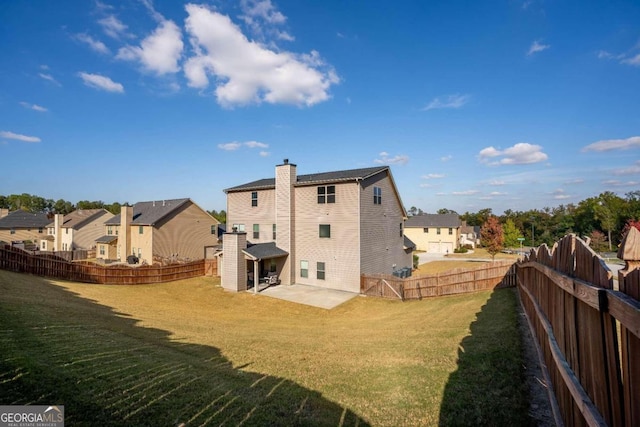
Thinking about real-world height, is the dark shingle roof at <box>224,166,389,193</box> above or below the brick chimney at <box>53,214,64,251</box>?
above

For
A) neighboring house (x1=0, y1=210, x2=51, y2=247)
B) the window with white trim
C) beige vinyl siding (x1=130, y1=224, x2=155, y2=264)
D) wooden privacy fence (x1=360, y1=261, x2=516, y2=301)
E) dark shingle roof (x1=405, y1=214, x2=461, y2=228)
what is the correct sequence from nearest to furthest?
wooden privacy fence (x1=360, y1=261, x2=516, y2=301)
the window with white trim
beige vinyl siding (x1=130, y1=224, x2=155, y2=264)
neighboring house (x1=0, y1=210, x2=51, y2=247)
dark shingle roof (x1=405, y1=214, x2=461, y2=228)

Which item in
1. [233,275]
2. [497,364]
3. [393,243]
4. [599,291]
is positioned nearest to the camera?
[599,291]

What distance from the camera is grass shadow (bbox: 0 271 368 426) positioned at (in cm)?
427

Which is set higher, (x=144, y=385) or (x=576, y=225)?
(x=576, y=225)

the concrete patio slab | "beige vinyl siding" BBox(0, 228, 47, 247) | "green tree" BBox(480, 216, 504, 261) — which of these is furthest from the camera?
"beige vinyl siding" BBox(0, 228, 47, 247)

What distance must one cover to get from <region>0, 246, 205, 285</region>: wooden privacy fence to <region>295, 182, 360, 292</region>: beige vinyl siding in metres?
10.3

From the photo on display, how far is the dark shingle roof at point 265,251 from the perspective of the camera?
67.8 ft

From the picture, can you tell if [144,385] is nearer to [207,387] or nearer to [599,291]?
[207,387]

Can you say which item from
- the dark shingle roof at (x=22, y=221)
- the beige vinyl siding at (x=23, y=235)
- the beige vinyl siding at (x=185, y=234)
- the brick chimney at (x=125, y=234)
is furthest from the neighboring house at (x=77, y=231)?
the beige vinyl siding at (x=185, y=234)

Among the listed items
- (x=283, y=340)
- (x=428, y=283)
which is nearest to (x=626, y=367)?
(x=283, y=340)

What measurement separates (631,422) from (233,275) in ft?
67.4

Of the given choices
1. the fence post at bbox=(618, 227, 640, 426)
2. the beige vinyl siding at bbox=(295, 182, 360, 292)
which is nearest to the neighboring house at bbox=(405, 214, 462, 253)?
the beige vinyl siding at bbox=(295, 182, 360, 292)

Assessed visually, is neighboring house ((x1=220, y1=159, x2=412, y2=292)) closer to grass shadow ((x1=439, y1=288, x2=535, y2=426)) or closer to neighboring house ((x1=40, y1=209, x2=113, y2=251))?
grass shadow ((x1=439, y1=288, x2=535, y2=426))

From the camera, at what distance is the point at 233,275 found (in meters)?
20.7
